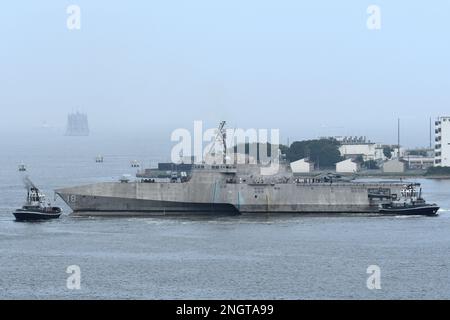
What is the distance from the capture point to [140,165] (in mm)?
121125

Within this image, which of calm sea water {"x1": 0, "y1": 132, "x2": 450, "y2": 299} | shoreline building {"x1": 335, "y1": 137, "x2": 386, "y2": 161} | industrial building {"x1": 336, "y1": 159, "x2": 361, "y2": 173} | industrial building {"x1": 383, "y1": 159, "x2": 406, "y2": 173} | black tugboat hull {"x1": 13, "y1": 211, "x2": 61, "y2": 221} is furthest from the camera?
shoreline building {"x1": 335, "y1": 137, "x2": 386, "y2": 161}

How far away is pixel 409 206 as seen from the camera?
5888 centimetres

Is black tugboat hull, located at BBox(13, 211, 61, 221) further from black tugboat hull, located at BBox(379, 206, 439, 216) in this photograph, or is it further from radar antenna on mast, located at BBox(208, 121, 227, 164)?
black tugboat hull, located at BBox(379, 206, 439, 216)

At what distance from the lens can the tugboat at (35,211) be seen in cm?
5466

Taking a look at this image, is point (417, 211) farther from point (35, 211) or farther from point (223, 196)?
point (35, 211)

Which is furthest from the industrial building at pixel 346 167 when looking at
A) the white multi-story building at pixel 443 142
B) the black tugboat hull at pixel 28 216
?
the black tugboat hull at pixel 28 216

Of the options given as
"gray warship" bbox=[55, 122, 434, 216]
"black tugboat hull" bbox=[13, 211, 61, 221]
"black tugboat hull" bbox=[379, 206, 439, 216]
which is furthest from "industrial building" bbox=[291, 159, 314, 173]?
"black tugboat hull" bbox=[13, 211, 61, 221]

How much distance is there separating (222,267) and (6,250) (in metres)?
9.52

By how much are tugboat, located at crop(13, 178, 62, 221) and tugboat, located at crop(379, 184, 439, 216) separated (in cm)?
1756

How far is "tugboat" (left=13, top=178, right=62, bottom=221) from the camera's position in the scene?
5466 centimetres

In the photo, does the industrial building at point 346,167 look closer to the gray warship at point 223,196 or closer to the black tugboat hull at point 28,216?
the gray warship at point 223,196

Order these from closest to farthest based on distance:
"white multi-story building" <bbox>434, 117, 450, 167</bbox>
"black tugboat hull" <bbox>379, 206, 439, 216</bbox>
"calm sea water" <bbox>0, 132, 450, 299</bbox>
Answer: "calm sea water" <bbox>0, 132, 450, 299</bbox> → "black tugboat hull" <bbox>379, 206, 439, 216</bbox> → "white multi-story building" <bbox>434, 117, 450, 167</bbox>

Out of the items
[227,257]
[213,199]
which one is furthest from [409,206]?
[227,257]

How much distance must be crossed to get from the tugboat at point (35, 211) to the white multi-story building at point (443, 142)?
172 feet
